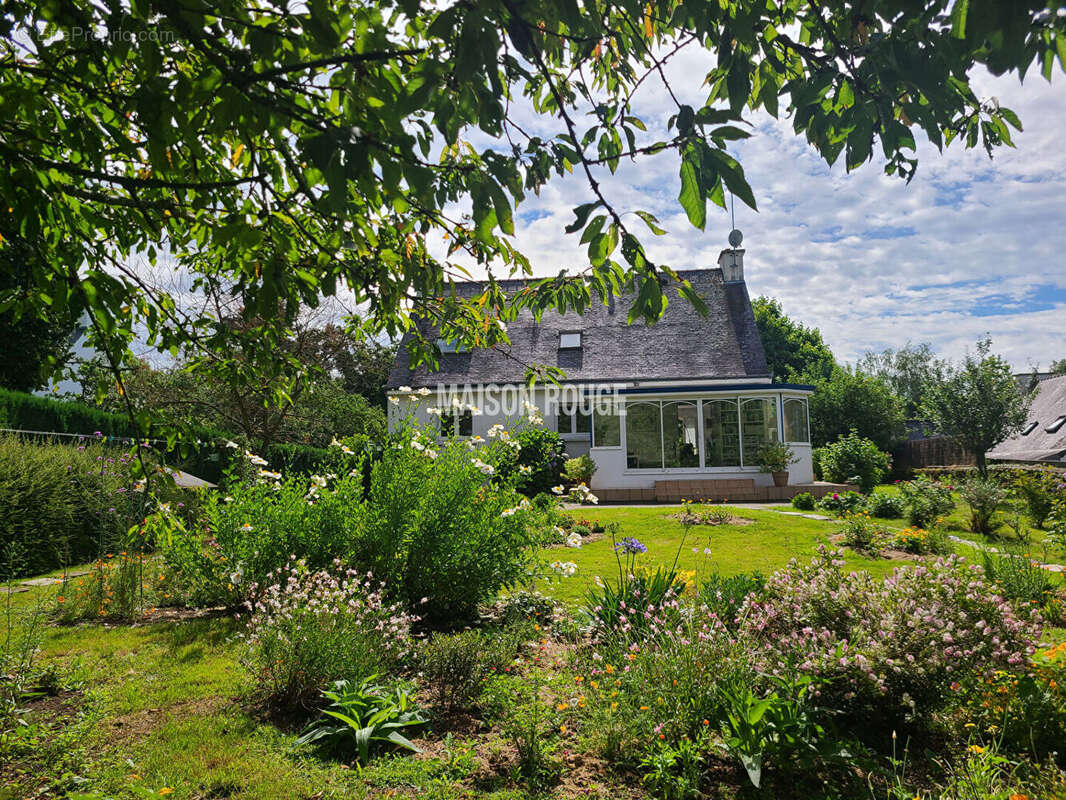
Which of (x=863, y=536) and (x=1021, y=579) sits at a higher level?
(x=1021, y=579)

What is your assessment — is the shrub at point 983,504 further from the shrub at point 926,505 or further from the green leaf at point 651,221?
the green leaf at point 651,221

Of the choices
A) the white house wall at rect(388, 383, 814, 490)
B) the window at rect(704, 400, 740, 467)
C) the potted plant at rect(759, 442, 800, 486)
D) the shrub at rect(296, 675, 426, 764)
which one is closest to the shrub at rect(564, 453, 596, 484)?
the white house wall at rect(388, 383, 814, 490)

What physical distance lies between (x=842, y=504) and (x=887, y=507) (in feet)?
2.94

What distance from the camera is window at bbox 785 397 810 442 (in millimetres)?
19062

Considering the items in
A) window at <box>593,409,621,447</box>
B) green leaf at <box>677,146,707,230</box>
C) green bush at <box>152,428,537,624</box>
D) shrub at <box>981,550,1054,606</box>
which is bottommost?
shrub at <box>981,550,1054,606</box>

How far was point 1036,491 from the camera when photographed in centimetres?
1038

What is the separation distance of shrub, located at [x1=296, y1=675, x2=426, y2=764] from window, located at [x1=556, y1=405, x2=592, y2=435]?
59.3 ft

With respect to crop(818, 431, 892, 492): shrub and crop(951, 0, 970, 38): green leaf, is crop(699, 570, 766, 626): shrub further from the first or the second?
crop(818, 431, 892, 492): shrub

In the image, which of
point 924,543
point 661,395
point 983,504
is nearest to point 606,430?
point 661,395

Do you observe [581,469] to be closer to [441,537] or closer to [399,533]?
[441,537]

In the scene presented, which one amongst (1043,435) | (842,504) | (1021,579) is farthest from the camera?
(1043,435)

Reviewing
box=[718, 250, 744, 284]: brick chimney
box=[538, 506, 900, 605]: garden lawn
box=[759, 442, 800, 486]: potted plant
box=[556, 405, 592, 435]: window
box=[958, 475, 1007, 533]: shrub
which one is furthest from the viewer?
box=[718, 250, 744, 284]: brick chimney

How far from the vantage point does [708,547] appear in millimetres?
8172

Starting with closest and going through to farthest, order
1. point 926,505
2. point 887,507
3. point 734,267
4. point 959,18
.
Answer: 1. point 959,18
2. point 926,505
3. point 887,507
4. point 734,267
